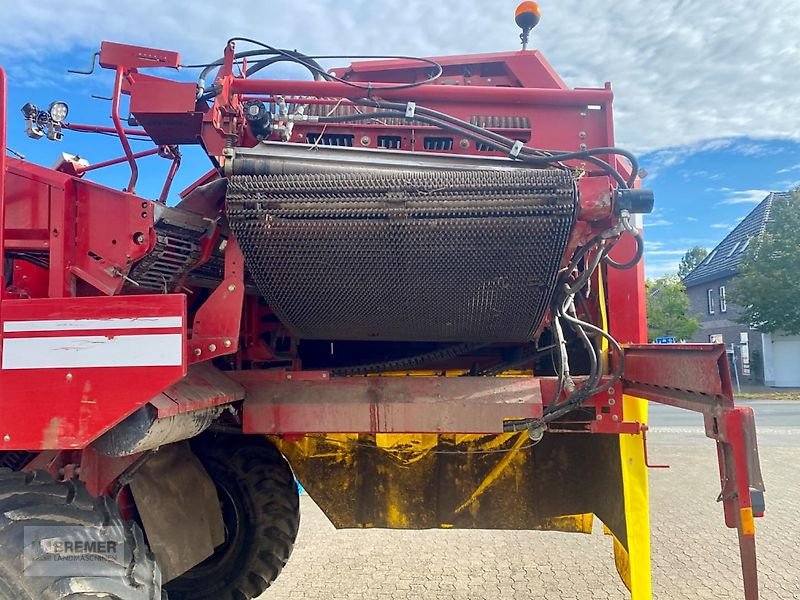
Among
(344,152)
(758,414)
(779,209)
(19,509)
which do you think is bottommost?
(758,414)

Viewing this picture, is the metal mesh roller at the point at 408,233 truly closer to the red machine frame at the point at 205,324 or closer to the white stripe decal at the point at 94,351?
the red machine frame at the point at 205,324

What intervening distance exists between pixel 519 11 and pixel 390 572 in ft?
12.9

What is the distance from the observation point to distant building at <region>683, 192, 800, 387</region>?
25094mm

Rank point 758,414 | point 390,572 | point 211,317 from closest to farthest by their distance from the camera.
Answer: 1. point 211,317
2. point 390,572
3. point 758,414

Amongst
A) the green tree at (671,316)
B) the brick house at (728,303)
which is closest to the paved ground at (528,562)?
the brick house at (728,303)

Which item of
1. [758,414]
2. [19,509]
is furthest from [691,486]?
[758,414]

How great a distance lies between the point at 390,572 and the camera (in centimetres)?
486

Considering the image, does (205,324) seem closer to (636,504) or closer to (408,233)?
(408,233)

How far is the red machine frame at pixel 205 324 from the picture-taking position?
2.02 metres

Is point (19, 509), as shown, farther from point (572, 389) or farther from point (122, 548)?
point (572, 389)

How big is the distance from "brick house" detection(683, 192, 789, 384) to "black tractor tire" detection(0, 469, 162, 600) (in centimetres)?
2666

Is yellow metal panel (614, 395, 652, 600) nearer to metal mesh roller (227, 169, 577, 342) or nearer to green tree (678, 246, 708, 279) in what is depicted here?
metal mesh roller (227, 169, 577, 342)

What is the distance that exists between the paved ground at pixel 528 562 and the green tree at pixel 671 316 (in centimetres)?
2485

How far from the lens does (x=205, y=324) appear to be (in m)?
2.36
